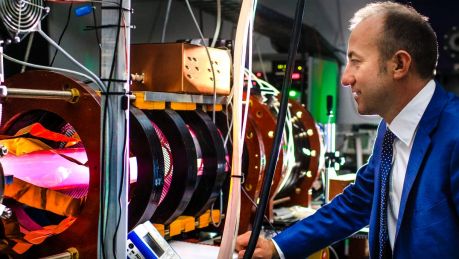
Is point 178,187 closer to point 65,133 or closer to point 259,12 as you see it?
point 65,133

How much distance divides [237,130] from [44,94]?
548mm

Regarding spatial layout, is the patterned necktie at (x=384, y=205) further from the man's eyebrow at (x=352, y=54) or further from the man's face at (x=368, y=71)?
the man's eyebrow at (x=352, y=54)

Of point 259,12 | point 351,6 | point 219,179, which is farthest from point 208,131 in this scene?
point 351,6

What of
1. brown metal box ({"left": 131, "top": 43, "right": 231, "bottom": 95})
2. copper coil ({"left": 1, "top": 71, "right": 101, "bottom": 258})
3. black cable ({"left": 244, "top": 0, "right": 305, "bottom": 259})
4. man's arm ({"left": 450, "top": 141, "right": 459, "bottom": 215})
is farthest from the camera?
brown metal box ({"left": 131, "top": 43, "right": 231, "bottom": 95})

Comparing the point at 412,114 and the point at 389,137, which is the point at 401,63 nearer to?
the point at 412,114

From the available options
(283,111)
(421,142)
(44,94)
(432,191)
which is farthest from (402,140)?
(44,94)

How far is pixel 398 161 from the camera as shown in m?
1.78

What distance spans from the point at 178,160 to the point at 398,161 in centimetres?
87

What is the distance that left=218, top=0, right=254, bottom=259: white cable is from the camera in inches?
53.4

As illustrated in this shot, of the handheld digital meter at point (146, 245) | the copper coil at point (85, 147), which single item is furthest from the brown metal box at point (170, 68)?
the handheld digital meter at point (146, 245)

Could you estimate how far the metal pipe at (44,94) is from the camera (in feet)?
4.60

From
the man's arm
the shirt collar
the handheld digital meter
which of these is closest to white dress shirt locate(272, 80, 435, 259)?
the shirt collar

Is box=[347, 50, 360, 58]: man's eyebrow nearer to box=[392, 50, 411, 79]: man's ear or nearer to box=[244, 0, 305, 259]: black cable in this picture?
box=[392, 50, 411, 79]: man's ear

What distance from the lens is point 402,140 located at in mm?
1724
